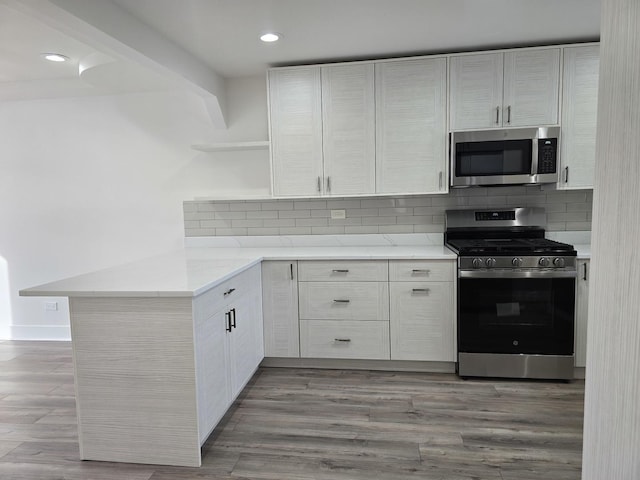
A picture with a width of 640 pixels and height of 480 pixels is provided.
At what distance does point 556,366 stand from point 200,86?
3241mm

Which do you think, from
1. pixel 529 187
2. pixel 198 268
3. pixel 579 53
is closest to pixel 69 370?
pixel 198 268

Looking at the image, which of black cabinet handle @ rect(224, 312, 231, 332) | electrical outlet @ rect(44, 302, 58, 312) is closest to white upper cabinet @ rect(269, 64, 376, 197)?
black cabinet handle @ rect(224, 312, 231, 332)

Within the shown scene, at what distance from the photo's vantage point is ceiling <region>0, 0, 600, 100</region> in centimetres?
225

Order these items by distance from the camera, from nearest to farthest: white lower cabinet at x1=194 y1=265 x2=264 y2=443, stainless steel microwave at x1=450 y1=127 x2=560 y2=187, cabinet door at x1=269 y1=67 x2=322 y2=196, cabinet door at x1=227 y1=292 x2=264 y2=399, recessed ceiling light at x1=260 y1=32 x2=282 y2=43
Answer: white lower cabinet at x1=194 y1=265 x2=264 y2=443 → cabinet door at x1=227 y1=292 x2=264 y2=399 → recessed ceiling light at x1=260 y1=32 x2=282 y2=43 → stainless steel microwave at x1=450 y1=127 x2=560 y2=187 → cabinet door at x1=269 y1=67 x2=322 y2=196

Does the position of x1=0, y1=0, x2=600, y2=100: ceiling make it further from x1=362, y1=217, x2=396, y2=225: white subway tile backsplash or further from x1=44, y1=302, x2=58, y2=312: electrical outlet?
x1=44, y1=302, x2=58, y2=312: electrical outlet

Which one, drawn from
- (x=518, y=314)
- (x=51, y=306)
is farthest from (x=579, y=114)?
(x=51, y=306)

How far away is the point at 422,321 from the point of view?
3.07m

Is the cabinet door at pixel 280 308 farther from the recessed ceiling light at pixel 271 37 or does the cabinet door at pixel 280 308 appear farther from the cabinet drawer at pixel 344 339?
the recessed ceiling light at pixel 271 37

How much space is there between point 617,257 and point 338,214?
2.87 metres

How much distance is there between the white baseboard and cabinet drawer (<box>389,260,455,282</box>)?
322 cm

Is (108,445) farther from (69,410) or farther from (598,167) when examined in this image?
(598,167)

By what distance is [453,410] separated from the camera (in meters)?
2.59

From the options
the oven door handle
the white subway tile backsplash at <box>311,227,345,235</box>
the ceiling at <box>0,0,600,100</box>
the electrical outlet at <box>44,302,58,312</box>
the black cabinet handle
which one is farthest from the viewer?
the electrical outlet at <box>44,302,58,312</box>

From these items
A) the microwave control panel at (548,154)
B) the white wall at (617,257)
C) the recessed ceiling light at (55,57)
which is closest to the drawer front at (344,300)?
the microwave control panel at (548,154)
